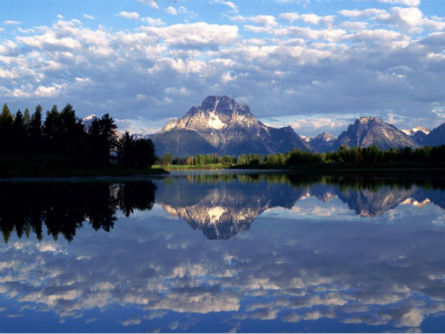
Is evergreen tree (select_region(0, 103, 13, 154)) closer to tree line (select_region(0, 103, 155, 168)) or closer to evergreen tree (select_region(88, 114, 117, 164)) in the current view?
tree line (select_region(0, 103, 155, 168))

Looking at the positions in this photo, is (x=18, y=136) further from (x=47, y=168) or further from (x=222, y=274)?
(x=222, y=274)

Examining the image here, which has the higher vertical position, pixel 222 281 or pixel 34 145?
pixel 34 145

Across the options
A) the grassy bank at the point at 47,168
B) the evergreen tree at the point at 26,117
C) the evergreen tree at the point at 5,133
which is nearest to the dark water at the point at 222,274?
the grassy bank at the point at 47,168

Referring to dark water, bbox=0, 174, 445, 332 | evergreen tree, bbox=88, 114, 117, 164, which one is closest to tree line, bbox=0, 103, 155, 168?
evergreen tree, bbox=88, 114, 117, 164

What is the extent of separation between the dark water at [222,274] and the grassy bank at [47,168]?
85.3 metres

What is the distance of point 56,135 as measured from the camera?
149 m

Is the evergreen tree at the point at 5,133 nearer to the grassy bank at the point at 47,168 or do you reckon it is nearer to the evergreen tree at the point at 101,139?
the grassy bank at the point at 47,168

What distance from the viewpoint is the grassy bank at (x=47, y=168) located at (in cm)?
10681

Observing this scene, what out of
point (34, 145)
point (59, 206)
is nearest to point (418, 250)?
point (59, 206)

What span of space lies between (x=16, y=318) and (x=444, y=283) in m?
13.5

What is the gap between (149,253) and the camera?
18516mm

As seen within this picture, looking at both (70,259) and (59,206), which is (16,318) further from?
(59,206)

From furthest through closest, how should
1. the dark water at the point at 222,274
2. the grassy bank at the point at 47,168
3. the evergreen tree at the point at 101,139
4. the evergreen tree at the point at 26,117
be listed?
1. the evergreen tree at the point at 26,117
2. the evergreen tree at the point at 101,139
3. the grassy bank at the point at 47,168
4. the dark water at the point at 222,274

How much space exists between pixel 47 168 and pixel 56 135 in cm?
3932
